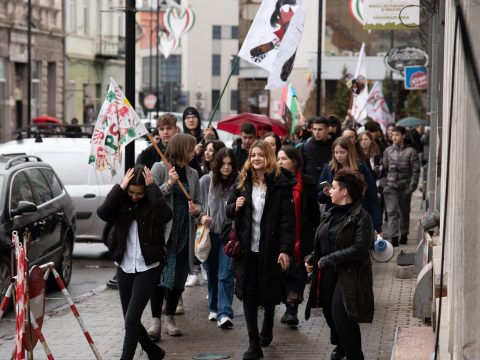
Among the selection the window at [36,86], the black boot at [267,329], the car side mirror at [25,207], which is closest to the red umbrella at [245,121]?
the car side mirror at [25,207]

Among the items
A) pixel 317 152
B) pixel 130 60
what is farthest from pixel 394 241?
pixel 130 60

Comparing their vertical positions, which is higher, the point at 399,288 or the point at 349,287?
the point at 349,287

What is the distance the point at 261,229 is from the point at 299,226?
1.15 meters

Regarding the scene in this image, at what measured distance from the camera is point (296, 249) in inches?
426

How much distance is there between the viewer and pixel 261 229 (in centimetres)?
988

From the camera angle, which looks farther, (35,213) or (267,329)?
(35,213)

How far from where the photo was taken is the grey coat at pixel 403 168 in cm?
1866

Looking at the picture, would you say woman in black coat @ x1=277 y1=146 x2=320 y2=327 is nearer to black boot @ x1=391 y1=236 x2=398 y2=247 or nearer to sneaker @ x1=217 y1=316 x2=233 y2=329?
sneaker @ x1=217 y1=316 x2=233 y2=329

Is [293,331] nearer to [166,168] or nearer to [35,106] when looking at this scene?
[166,168]

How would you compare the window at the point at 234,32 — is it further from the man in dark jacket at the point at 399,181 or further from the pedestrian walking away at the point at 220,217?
the pedestrian walking away at the point at 220,217

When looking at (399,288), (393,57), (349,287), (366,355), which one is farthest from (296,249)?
(393,57)

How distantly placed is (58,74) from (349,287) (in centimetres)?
4550

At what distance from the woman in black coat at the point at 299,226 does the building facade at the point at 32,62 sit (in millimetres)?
35425

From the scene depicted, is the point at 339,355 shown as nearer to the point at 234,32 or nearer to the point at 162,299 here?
the point at 162,299
